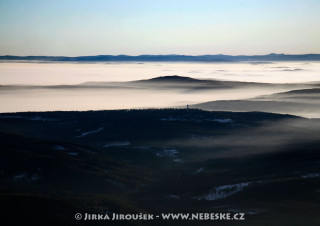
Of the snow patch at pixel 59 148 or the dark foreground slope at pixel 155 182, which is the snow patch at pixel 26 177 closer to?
the dark foreground slope at pixel 155 182

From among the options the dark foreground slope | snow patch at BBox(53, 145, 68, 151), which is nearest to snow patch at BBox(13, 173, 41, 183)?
the dark foreground slope

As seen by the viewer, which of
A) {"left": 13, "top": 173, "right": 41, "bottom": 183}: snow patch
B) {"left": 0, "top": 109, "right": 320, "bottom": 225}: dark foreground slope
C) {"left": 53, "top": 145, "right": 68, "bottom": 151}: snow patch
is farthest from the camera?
{"left": 53, "top": 145, "right": 68, "bottom": 151}: snow patch

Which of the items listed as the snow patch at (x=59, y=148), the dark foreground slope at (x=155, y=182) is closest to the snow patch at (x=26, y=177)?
the dark foreground slope at (x=155, y=182)

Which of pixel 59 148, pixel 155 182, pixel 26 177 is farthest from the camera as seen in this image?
pixel 59 148

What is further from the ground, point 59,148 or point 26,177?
point 26,177

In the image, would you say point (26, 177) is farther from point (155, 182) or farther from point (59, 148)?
point (59, 148)

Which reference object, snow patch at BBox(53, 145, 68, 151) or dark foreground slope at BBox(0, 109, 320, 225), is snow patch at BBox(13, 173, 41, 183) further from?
snow patch at BBox(53, 145, 68, 151)

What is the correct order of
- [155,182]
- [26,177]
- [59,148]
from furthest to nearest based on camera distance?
[59,148]
[155,182]
[26,177]

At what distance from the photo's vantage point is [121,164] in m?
168

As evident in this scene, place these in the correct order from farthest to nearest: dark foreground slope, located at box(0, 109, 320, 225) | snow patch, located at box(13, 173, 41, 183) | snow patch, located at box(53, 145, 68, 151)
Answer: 1. snow patch, located at box(53, 145, 68, 151)
2. snow patch, located at box(13, 173, 41, 183)
3. dark foreground slope, located at box(0, 109, 320, 225)

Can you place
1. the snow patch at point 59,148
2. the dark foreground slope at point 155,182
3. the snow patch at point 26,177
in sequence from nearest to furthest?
the dark foreground slope at point 155,182 → the snow patch at point 26,177 → the snow patch at point 59,148

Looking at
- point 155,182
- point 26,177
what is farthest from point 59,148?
point 155,182

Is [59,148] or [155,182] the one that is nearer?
[155,182]

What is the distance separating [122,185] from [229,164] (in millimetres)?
40090
